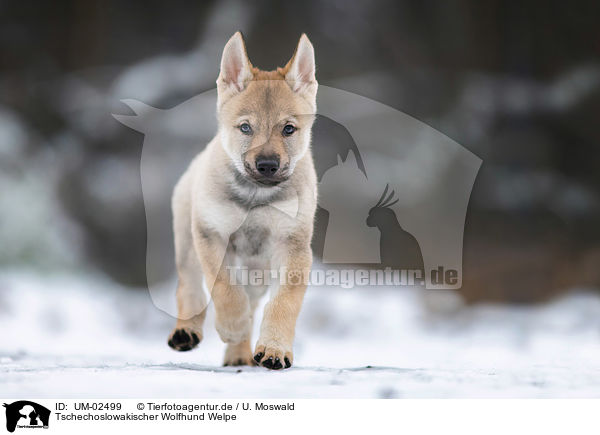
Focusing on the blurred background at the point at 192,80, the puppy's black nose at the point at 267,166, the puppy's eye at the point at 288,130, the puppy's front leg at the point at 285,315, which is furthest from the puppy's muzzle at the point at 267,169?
the blurred background at the point at 192,80

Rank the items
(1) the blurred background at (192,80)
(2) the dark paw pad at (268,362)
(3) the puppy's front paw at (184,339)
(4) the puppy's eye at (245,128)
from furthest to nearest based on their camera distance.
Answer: (1) the blurred background at (192,80), (3) the puppy's front paw at (184,339), (4) the puppy's eye at (245,128), (2) the dark paw pad at (268,362)

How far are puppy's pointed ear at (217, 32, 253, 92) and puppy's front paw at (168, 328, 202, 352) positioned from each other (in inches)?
31.3

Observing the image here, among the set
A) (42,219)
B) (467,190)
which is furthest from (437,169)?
(42,219)

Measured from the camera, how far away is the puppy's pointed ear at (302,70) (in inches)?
74.9

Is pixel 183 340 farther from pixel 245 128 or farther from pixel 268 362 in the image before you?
pixel 245 128

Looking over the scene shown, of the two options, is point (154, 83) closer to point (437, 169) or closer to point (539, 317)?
point (437, 169)

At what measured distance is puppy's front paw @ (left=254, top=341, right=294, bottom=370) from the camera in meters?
1.76

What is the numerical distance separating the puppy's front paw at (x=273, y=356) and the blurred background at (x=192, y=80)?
1004 mm

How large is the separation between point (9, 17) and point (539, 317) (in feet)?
8.80

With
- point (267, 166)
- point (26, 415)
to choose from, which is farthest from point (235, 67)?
point (26, 415)

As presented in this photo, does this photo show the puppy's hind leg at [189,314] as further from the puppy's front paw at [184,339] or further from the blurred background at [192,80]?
the blurred background at [192,80]

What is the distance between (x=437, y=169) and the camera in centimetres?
265

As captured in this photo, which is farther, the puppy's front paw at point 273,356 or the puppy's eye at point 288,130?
the puppy's eye at point 288,130

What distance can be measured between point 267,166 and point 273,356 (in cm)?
54
